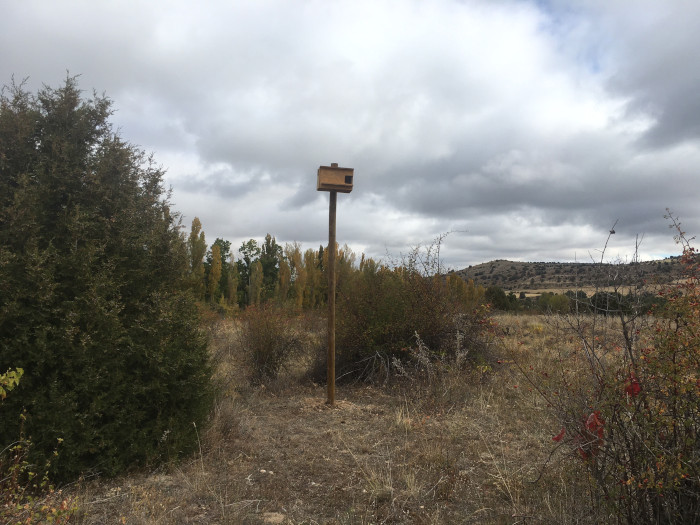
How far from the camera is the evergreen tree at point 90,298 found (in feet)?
13.5

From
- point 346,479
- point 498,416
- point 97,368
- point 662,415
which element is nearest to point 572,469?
point 662,415

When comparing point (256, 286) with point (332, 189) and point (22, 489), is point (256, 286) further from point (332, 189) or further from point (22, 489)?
point (22, 489)

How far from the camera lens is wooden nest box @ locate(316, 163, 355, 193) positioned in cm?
697

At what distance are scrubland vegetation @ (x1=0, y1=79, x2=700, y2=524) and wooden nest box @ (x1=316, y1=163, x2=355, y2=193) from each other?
7.80 feet

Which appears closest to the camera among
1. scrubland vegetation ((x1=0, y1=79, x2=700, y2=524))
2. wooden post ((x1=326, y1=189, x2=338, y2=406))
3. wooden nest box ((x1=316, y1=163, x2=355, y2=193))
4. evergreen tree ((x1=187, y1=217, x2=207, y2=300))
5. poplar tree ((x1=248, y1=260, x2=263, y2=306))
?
scrubland vegetation ((x1=0, y1=79, x2=700, y2=524))

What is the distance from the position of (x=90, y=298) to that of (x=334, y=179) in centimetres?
375

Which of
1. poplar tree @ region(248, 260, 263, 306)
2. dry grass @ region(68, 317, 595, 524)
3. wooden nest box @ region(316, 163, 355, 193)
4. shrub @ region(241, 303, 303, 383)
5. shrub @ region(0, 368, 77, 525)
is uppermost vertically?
wooden nest box @ region(316, 163, 355, 193)

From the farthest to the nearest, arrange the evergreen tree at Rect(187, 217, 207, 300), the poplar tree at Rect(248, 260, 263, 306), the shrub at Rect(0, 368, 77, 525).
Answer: the poplar tree at Rect(248, 260, 263, 306)
the evergreen tree at Rect(187, 217, 207, 300)
the shrub at Rect(0, 368, 77, 525)

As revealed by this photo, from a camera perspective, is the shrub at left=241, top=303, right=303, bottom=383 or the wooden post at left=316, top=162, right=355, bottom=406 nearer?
the wooden post at left=316, top=162, right=355, bottom=406

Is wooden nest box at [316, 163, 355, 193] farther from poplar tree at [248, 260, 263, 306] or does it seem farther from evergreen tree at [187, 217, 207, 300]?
poplar tree at [248, 260, 263, 306]

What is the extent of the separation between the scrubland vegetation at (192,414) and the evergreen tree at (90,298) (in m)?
0.02

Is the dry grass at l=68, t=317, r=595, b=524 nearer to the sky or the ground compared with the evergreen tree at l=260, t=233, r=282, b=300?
nearer to the ground

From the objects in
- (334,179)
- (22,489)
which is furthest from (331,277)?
(22,489)

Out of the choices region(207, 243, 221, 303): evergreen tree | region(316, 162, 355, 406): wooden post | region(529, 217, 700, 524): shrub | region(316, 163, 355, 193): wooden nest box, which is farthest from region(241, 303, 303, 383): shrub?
region(207, 243, 221, 303): evergreen tree
